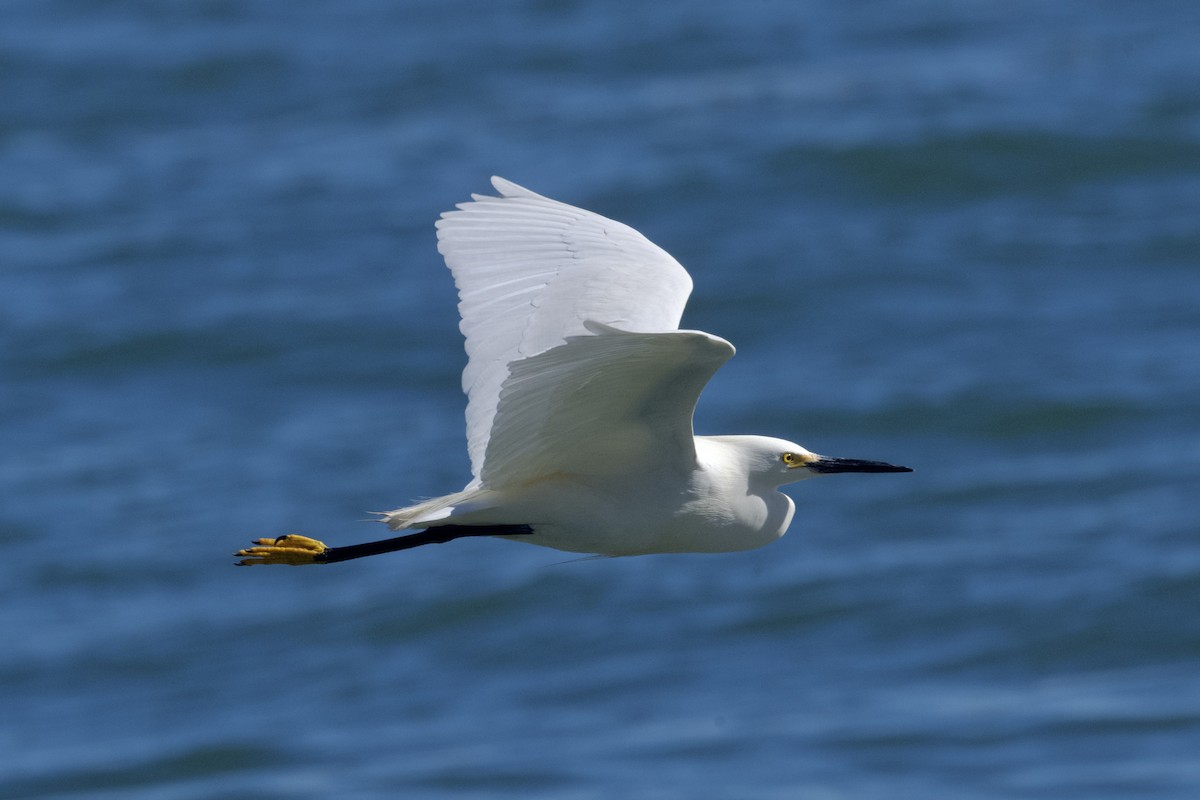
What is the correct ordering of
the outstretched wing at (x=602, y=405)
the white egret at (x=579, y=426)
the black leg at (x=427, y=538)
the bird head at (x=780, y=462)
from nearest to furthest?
the outstretched wing at (x=602, y=405)
the white egret at (x=579, y=426)
the black leg at (x=427, y=538)
the bird head at (x=780, y=462)

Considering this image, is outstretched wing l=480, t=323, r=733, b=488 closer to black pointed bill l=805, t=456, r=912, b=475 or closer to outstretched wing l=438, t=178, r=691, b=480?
outstretched wing l=438, t=178, r=691, b=480

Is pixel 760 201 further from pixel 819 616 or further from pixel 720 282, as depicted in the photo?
pixel 819 616

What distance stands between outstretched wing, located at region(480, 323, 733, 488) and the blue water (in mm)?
9993

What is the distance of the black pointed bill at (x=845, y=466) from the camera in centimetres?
689

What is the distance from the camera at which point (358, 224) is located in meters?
23.9

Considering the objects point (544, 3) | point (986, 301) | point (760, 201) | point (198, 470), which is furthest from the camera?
point (544, 3)

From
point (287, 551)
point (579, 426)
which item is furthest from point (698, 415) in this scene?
point (579, 426)

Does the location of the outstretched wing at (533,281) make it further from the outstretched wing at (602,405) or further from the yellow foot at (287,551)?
the yellow foot at (287,551)

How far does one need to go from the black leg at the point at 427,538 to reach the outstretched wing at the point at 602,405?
0.18 m

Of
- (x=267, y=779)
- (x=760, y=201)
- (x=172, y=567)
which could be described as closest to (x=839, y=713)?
(x=267, y=779)

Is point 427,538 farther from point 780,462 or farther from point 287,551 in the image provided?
point 780,462

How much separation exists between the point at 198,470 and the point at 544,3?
1204 centimetres

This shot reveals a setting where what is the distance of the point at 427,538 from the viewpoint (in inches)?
275

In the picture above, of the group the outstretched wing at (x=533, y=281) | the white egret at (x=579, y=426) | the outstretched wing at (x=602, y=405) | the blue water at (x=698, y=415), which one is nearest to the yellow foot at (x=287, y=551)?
the white egret at (x=579, y=426)
